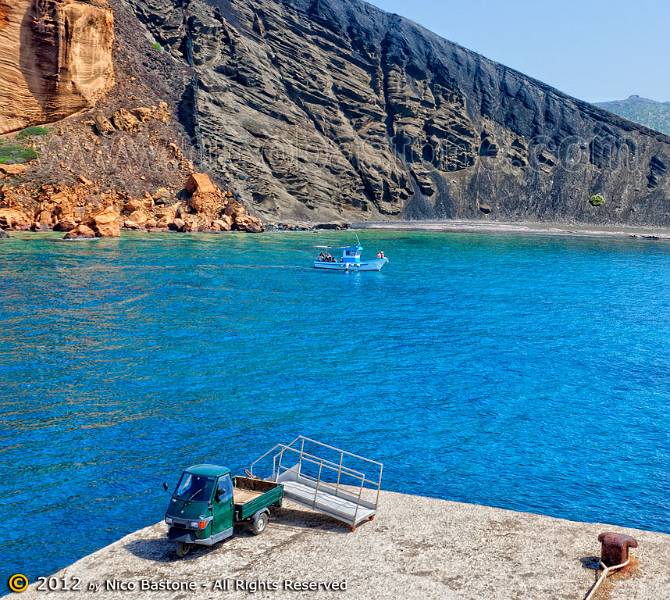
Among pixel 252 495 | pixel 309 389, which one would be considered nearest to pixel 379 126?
pixel 309 389

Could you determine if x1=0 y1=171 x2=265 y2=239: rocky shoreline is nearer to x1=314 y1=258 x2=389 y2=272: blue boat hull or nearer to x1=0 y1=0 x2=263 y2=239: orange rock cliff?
x1=0 y1=0 x2=263 y2=239: orange rock cliff

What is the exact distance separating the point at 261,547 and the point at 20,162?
306ft

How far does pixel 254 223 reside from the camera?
118812 mm

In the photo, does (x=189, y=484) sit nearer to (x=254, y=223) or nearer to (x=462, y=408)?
(x=462, y=408)

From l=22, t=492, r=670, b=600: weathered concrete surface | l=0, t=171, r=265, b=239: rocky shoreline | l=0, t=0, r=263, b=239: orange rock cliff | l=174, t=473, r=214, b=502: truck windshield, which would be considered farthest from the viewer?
l=0, t=0, r=263, b=239: orange rock cliff

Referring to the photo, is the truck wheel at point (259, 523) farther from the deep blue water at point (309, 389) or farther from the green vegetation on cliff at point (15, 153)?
the green vegetation on cliff at point (15, 153)

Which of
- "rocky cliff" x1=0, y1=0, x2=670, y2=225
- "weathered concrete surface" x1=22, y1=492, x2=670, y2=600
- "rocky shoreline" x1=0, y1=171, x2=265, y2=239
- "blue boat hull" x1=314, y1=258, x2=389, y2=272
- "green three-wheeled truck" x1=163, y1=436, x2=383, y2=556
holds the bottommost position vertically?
"weathered concrete surface" x1=22, y1=492, x2=670, y2=600

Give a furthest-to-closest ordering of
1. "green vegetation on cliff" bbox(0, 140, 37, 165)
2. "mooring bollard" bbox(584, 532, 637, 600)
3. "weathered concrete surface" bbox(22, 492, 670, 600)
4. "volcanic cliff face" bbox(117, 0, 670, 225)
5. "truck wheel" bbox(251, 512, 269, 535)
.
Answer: "volcanic cliff face" bbox(117, 0, 670, 225) < "green vegetation on cliff" bbox(0, 140, 37, 165) < "truck wheel" bbox(251, 512, 269, 535) < "mooring bollard" bbox(584, 532, 637, 600) < "weathered concrete surface" bbox(22, 492, 670, 600)

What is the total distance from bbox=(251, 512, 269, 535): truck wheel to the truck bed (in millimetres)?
193

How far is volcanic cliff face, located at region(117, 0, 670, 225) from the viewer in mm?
133750

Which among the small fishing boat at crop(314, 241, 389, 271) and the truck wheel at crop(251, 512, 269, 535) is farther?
the small fishing boat at crop(314, 241, 389, 271)

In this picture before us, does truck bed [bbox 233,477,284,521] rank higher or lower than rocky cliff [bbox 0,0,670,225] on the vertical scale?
lower

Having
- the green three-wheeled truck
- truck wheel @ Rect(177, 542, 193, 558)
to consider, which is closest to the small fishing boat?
the green three-wheeled truck

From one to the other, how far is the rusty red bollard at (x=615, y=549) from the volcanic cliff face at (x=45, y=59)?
104596mm
